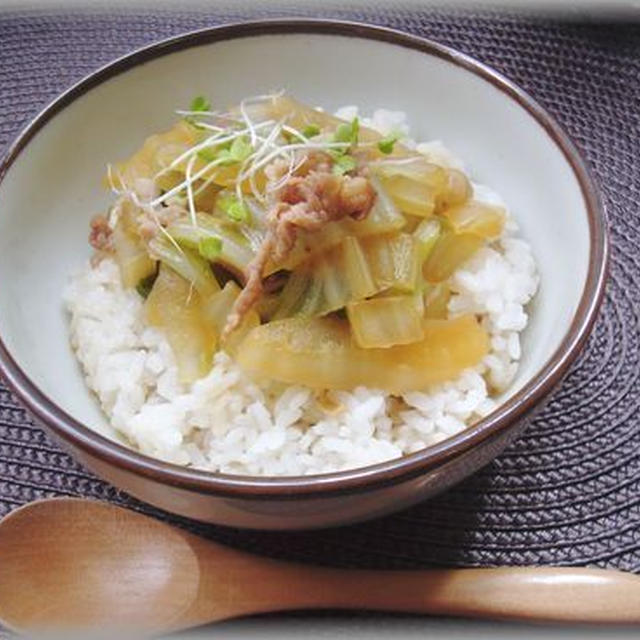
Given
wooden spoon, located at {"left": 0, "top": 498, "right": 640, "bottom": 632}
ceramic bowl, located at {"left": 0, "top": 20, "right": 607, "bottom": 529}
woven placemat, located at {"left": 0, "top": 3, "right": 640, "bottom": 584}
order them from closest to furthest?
1. ceramic bowl, located at {"left": 0, "top": 20, "right": 607, "bottom": 529}
2. wooden spoon, located at {"left": 0, "top": 498, "right": 640, "bottom": 632}
3. woven placemat, located at {"left": 0, "top": 3, "right": 640, "bottom": 584}

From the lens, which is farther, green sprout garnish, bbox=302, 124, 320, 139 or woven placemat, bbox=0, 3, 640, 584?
green sprout garnish, bbox=302, 124, 320, 139

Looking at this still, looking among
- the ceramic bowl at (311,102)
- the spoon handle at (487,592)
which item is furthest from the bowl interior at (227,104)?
the spoon handle at (487,592)

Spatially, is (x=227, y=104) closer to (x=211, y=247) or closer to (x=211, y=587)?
(x=211, y=247)

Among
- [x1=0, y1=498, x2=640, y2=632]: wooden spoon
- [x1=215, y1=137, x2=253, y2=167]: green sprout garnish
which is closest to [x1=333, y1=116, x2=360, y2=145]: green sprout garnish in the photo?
[x1=215, y1=137, x2=253, y2=167]: green sprout garnish

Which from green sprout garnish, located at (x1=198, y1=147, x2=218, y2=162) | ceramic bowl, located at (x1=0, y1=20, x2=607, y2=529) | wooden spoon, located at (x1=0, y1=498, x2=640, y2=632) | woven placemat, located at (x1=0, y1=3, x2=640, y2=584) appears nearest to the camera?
ceramic bowl, located at (x1=0, y1=20, x2=607, y2=529)

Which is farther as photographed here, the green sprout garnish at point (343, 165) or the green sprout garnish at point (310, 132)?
the green sprout garnish at point (310, 132)

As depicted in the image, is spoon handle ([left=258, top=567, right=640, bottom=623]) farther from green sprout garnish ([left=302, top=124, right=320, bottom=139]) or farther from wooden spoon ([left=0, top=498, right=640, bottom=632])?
green sprout garnish ([left=302, top=124, right=320, bottom=139])

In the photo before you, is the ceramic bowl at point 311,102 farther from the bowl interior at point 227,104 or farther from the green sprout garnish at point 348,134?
the green sprout garnish at point 348,134
